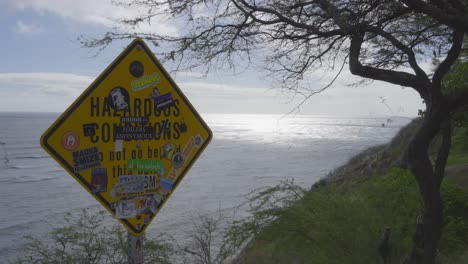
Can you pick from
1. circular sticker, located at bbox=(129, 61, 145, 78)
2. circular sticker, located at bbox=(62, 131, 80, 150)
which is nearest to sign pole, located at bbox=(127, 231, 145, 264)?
circular sticker, located at bbox=(62, 131, 80, 150)

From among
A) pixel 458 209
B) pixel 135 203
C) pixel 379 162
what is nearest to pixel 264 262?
pixel 458 209

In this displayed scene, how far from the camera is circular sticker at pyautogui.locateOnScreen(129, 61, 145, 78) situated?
8.95 ft

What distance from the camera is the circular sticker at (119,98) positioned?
2.64 metres

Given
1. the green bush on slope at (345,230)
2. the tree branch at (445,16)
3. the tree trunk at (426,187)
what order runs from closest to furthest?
the tree branch at (445,16)
the tree trunk at (426,187)
the green bush on slope at (345,230)

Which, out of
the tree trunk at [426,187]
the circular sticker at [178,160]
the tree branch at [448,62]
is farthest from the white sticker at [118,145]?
the tree branch at [448,62]

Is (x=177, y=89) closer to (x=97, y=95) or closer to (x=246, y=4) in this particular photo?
(x=97, y=95)

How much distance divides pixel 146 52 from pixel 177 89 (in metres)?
0.32

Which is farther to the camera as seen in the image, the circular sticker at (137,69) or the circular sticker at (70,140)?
the circular sticker at (137,69)

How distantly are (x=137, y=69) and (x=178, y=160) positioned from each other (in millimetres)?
659

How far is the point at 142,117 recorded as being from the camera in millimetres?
2732

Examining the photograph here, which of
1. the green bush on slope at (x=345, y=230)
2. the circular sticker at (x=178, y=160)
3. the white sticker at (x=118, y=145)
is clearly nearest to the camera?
the white sticker at (x=118, y=145)

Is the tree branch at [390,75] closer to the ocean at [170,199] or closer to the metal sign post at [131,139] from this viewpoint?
the ocean at [170,199]

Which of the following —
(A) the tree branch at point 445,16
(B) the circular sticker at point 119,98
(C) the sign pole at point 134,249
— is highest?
(A) the tree branch at point 445,16

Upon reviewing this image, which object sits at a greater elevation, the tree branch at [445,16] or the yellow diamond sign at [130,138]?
the tree branch at [445,16]
